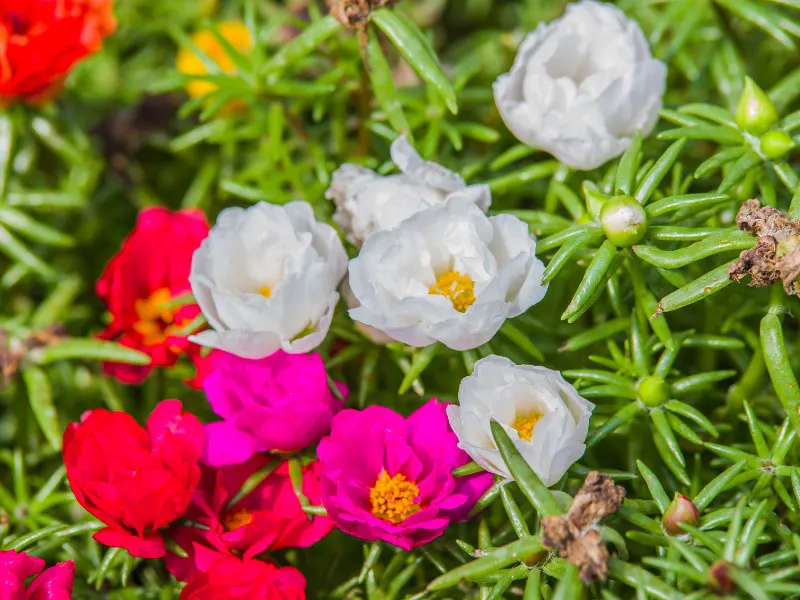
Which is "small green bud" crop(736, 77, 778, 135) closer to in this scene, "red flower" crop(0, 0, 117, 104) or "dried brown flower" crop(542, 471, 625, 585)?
"dried brown flower" crop(542, 471, 625, 585)

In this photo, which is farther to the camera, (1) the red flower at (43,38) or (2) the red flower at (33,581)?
(1) the red flower at (43,38)

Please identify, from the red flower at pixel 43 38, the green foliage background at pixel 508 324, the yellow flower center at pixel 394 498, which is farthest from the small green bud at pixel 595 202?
the red flower at pixel 43 38

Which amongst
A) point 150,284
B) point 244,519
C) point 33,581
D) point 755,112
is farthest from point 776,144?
point 33,581

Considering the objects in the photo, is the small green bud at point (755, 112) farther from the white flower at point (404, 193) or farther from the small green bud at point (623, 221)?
the white flower at point (404, 193)

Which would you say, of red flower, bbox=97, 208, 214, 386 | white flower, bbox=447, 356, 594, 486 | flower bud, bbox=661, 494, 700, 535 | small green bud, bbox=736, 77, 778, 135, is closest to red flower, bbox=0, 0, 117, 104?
red flower, bbox=97, 208, 214, 386

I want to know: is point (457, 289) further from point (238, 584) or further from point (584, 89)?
point (238, 584)
